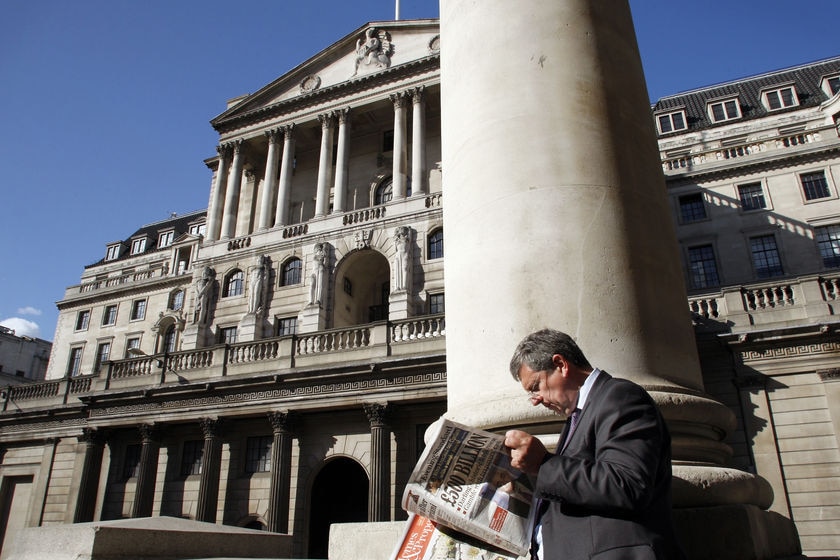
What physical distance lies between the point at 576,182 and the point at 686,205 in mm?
32431

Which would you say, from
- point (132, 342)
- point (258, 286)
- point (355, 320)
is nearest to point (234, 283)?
point (258, 286)

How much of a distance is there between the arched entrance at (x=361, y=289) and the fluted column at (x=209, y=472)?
8.52 m

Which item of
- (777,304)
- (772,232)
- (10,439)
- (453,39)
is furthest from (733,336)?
(10,439)

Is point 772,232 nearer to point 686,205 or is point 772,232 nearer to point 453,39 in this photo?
point 686,205

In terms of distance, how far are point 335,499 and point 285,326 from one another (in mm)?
10985

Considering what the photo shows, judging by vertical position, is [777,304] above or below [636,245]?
above

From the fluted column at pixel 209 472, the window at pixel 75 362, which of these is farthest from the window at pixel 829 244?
the window at pixel 75 362

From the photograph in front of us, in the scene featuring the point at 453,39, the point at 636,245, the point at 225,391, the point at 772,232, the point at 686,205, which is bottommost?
the point at 636,245

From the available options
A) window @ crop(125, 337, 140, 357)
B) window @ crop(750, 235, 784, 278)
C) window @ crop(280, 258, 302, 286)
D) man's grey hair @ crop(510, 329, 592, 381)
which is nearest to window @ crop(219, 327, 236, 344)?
window @ crop(280, 258, 302, 286)

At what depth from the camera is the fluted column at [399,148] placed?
3553 cm

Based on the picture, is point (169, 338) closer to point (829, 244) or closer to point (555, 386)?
point (829, 244)

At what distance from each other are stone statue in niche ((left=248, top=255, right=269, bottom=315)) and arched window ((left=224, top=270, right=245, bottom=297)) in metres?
1.51

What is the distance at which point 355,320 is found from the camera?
34.8 m

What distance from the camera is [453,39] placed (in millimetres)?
5656
